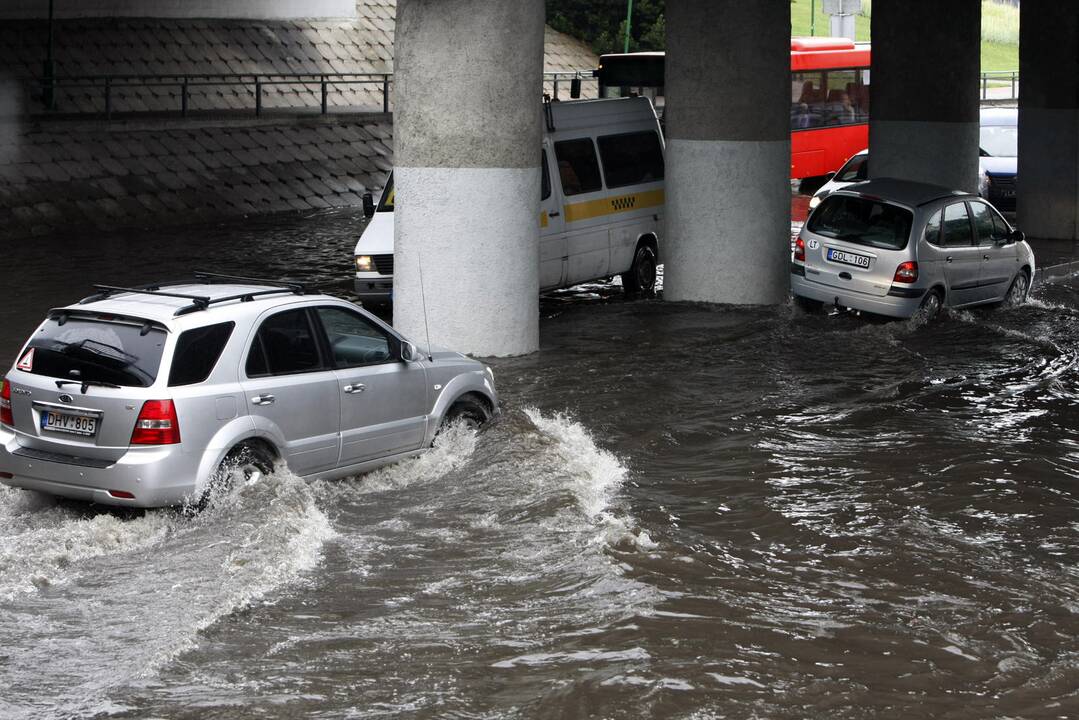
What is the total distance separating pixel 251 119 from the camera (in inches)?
1265

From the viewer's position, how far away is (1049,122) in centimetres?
2817

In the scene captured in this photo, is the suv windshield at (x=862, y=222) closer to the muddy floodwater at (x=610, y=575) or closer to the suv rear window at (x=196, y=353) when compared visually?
the muddy floodwater at (x=610, y=575)

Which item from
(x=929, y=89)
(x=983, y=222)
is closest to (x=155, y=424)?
(x=983, y=222)

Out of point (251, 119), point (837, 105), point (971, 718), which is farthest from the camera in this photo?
point (837, 105)

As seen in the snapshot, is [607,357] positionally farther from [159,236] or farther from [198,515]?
[159,236]

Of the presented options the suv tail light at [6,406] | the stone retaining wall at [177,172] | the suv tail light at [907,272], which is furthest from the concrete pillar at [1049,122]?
the suv tail light at [6,406]

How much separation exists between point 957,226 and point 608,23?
110ft

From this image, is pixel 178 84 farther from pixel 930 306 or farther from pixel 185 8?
pixel 930 306

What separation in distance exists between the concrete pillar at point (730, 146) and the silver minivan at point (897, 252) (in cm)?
94

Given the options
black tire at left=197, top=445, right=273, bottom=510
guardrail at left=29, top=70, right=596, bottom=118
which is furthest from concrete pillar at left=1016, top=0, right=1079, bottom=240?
black tire at left=197, top=445, right=273, bottom=510

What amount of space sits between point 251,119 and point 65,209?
6.85 m

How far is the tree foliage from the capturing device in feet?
161

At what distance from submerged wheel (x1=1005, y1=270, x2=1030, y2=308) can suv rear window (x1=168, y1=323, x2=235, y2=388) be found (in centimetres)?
1269

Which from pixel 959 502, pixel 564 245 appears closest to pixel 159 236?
pixel 564 245
